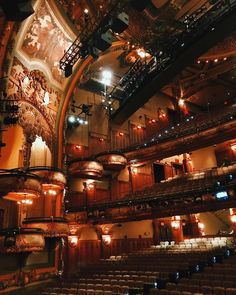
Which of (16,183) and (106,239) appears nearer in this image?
(16,183)

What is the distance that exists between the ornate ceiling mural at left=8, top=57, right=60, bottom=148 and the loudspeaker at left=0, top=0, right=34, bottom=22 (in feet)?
17.7

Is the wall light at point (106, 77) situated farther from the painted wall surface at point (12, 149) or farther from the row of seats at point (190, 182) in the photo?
the row of seats at point (190, 182)

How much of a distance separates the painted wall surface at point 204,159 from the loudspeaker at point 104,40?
39.6 ft

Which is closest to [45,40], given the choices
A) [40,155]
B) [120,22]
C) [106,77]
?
[40,155]

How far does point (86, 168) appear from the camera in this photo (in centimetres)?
1100

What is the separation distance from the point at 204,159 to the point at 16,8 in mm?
14949

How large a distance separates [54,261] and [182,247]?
513 cm

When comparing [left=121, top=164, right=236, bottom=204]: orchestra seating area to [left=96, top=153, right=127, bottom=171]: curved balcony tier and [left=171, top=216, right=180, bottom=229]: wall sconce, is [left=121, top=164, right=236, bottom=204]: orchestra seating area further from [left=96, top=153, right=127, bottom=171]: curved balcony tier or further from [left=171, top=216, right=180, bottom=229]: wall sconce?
[left=171, top=216, right=180, bottom=229]: wall sconce

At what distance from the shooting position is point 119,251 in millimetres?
13289

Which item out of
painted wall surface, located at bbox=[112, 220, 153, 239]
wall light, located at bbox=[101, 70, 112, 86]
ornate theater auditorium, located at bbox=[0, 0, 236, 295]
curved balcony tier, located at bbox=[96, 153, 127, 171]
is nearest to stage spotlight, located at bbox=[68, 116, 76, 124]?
ornate theater auditorium, located at bbox=[0, 0, 236, 295]

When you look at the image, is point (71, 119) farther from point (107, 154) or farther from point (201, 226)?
point (201, 226)

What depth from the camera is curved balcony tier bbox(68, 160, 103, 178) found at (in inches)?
435

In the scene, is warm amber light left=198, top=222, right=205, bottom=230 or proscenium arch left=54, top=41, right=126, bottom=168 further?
warm amber light left=198, top=222, right=205, bottom=230

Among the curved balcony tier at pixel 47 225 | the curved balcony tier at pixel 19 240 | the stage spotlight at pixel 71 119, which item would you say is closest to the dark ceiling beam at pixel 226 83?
the stage spotlight at pixel 71 119
